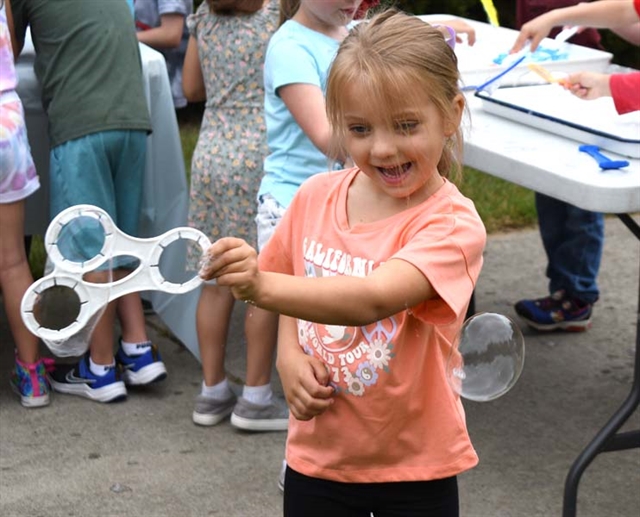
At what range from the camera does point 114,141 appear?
3730 millimetres

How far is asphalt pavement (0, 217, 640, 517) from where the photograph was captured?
3.28 m

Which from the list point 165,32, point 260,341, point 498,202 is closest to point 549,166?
point 260,341

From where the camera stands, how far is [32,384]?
12.6 ft

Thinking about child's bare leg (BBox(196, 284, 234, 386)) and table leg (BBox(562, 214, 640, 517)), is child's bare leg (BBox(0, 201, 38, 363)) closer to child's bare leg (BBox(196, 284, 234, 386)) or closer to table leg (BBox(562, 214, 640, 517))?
child's bare leg (BBox(196, 284, 234, 386))

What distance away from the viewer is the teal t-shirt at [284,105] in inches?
121

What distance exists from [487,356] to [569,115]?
1.05 metres

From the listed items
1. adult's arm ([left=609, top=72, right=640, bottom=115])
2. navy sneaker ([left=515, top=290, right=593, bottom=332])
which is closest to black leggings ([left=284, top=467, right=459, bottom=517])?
adult's arm ([left=609, top=72, right=640, bottom=115])

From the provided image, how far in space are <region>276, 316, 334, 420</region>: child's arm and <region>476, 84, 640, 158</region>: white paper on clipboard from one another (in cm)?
117

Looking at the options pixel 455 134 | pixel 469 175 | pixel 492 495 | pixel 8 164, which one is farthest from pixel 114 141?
pixel 469 175

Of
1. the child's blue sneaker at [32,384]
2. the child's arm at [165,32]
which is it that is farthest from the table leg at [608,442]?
the child's arm at [165,32]

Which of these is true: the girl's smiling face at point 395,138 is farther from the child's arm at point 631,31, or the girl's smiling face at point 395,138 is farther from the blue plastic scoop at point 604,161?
the child's arm at point 631,31

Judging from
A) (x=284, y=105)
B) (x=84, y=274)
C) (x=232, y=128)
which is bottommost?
(x=232, y=128)

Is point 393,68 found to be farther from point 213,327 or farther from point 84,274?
point 213,327

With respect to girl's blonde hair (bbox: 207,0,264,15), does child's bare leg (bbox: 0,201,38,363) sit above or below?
→ below
